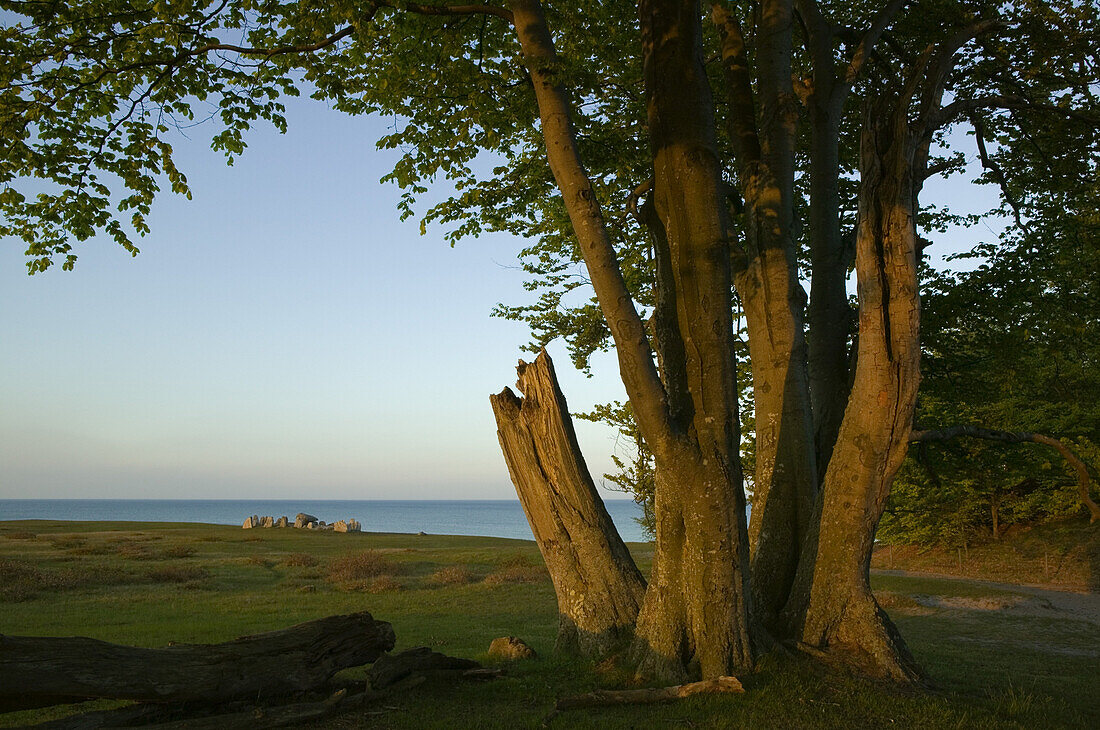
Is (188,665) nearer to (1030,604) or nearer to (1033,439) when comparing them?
(1033,439)

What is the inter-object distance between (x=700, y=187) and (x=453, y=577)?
19.0 m

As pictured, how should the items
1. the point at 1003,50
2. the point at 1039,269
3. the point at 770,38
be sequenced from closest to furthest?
1. the point at 770,38
2. the point at 1003,50
3. the point at 1039,269

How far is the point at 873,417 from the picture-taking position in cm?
810

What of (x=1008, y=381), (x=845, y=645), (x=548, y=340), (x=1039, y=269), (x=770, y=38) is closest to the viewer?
(x=845, y=645)

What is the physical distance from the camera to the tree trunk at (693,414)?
7684 mm

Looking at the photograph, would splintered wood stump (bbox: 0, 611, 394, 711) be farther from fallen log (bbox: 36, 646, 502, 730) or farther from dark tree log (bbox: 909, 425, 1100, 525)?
dark tree log (bbox: 909, 425, 1100, 525)

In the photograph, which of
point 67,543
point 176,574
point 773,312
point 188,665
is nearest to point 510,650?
point 188,665

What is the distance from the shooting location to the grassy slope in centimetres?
2705

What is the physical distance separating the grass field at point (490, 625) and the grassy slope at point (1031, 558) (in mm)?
6299

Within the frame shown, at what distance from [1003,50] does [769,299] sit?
6110 mm

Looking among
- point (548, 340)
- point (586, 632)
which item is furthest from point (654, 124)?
point (548, 340)

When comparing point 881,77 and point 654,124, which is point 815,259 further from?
point 881,77

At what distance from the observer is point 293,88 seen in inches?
423

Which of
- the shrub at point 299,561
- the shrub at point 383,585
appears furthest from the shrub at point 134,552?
the shrub at point 383,585
